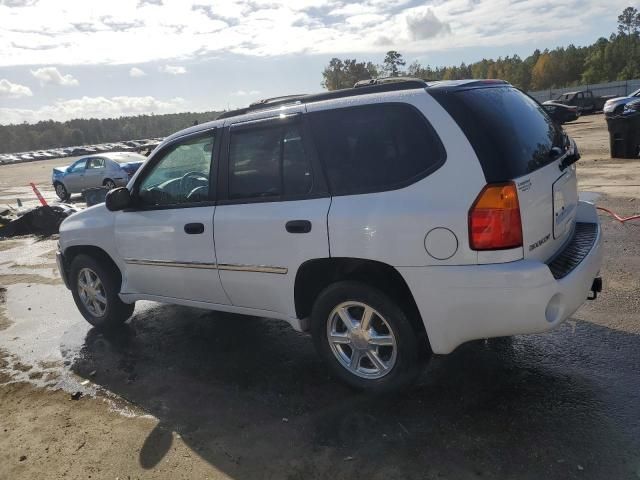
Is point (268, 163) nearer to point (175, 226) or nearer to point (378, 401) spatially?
point (175, 226)

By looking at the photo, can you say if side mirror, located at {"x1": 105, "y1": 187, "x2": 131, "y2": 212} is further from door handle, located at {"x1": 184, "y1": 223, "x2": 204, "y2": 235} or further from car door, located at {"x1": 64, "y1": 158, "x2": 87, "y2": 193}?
car door, located at {"x1": 64, "y1": 158, "x2": 87, "y2": 193}

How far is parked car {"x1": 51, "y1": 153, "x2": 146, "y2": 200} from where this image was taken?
60.7 feet

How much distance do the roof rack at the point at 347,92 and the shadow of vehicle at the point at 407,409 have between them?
198 centimetres

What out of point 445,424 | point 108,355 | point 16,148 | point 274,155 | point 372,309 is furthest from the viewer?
point 16,148

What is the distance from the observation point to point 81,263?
17.3 ft

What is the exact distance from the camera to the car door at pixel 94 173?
19031 mm

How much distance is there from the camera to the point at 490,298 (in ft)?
9.55

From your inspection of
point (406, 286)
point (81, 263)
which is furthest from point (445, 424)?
point (81, 263)

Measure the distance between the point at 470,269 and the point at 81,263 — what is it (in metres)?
3.97

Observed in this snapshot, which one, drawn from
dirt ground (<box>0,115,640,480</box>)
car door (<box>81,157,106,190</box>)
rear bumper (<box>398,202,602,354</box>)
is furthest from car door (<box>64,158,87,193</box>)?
rear bumper (<box>398,202,602,354</box>)

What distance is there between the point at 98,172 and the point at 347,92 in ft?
57.5

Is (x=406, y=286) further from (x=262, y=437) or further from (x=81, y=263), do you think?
(x=81, y=263)

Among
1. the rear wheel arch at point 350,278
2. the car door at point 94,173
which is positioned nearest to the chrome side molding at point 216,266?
the rear wheel arch at point 350,278

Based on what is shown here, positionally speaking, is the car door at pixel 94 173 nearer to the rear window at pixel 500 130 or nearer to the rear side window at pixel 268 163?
the rear side window at pixel 268 163
